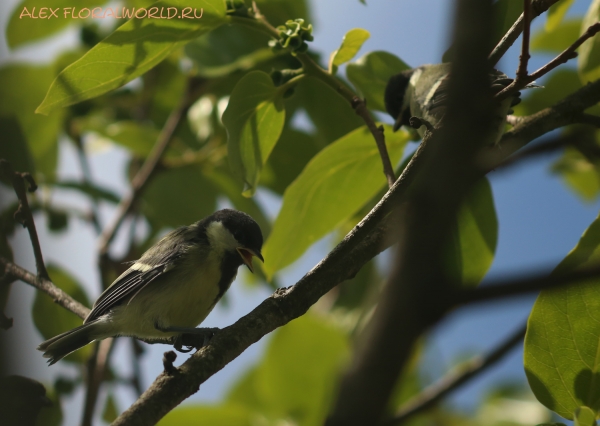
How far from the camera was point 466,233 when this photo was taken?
6.64 ft

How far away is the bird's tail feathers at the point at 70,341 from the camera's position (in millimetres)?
2320

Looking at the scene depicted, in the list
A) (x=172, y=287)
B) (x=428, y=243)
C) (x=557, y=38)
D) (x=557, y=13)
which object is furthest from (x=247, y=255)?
(x=428, y=243)

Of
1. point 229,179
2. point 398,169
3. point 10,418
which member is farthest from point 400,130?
point 10,418

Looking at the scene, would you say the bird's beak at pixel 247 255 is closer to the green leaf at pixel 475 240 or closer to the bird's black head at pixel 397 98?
the bird's black head at pixel 397 98

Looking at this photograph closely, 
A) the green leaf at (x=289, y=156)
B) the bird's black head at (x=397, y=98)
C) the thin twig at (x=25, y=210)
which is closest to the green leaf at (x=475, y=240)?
the bird's black head at (x=397, y=98)

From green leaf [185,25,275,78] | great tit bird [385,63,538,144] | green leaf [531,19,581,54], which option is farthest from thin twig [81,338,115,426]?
green leaf [531,19,581,54]

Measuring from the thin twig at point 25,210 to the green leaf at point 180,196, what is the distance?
1076mm

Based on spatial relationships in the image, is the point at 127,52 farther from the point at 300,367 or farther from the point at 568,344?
the point at 568,344

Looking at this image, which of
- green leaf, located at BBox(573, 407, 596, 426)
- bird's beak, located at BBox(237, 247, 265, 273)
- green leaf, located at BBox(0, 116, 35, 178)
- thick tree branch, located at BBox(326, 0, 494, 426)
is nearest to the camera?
thick tree branch, located at BBox(326, 0, 494, 426)

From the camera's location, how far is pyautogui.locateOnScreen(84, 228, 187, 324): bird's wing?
242 cm

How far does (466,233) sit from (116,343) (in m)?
1.65

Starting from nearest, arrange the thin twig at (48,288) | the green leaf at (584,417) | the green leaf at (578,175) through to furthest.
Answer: the green leaf at (584,417) → the thin twig at (48,288) → the green leaf at (578,175)

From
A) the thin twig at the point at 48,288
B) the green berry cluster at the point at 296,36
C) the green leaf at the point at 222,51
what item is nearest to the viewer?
the green berry cluster at the point at 296,36

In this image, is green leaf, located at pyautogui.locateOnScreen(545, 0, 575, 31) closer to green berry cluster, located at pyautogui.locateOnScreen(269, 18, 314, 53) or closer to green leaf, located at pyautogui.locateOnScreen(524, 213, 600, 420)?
green berry cluster, located at pyautogui.locateOnScreen(269, 18, 314, 53)
